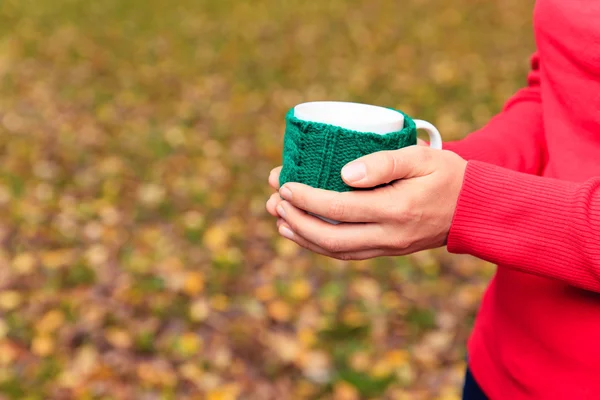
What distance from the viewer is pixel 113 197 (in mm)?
3572

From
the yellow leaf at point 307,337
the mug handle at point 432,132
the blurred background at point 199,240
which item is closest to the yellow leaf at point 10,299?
the blurred background at point 199,240

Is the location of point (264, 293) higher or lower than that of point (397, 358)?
higher

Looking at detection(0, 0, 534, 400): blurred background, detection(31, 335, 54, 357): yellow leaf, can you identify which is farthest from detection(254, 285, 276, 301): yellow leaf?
detection(31, 335, 54, 357): yellow leaf

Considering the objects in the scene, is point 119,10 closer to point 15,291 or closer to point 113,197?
point 113,197

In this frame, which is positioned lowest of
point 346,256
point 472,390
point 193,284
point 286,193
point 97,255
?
point 193,284

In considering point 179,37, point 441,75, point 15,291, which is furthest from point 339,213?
point 179,37

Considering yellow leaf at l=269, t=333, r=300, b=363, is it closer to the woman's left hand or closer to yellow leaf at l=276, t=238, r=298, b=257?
yellow leaf at l=276, t=238, r=298, b=257

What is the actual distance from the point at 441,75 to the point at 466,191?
193 inches

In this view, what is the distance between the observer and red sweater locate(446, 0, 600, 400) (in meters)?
0.88

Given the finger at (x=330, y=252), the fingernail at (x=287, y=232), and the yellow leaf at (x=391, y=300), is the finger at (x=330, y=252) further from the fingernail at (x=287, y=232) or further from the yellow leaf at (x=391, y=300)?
the yellow leaf at (x=391, y=300)

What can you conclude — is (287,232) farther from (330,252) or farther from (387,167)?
(387,167)

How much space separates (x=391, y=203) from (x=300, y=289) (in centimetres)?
207

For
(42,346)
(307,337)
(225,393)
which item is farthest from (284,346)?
(42,346)

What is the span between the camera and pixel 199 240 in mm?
3266
